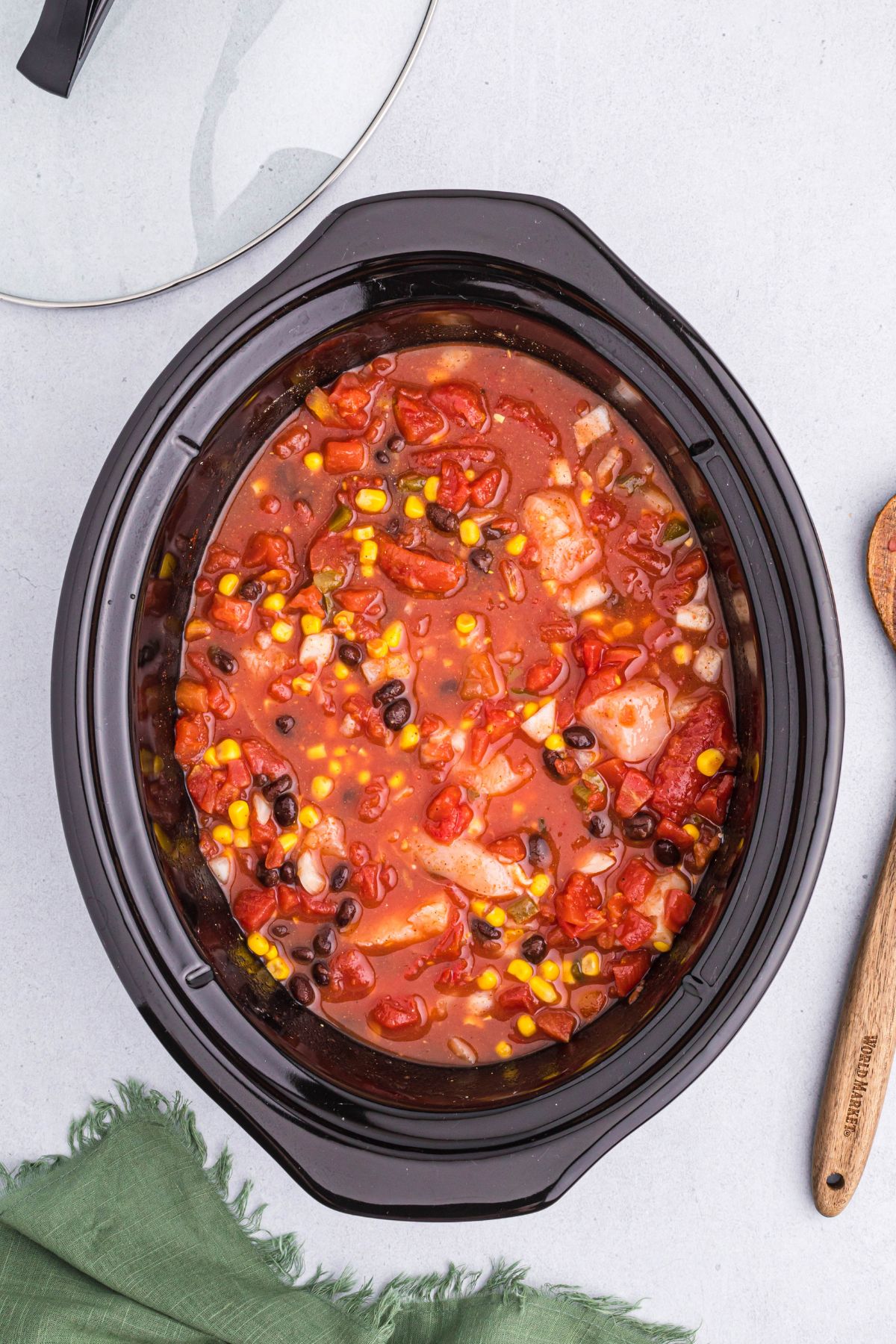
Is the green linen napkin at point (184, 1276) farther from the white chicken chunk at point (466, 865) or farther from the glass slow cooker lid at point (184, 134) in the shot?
the glass slow cooker lid at point (184, 134)

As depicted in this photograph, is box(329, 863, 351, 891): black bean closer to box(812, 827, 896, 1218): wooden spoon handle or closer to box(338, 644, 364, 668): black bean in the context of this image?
box(338, 644, 364, 668): black bean

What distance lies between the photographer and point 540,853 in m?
2.74

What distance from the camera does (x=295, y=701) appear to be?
2.81 m

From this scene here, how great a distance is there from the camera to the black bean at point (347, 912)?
9.06 ft

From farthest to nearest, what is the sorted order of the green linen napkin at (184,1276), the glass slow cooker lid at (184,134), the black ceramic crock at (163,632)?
the green linen napkin at (184,1276), the glass slow cooker lid at (184,134), the black ceramic crock at (163,632)

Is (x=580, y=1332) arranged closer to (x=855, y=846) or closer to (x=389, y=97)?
(x=855, y=846)

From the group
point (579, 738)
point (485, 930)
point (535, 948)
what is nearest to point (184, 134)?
point (579, 738)

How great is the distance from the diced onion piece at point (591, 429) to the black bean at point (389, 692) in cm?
85

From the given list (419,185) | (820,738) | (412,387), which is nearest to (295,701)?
(412,387)

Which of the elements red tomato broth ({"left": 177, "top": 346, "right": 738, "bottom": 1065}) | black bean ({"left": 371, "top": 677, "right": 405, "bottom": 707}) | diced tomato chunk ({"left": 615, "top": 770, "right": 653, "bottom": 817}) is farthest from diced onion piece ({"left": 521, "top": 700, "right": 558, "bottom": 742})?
black bean ({"left": 371, "top": 677, "right": 405, "bottom": 707})

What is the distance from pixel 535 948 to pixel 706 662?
0.94 meters

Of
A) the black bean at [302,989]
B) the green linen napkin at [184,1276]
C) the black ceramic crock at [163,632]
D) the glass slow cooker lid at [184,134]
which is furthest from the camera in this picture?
the green linen napkin at [184,1276]

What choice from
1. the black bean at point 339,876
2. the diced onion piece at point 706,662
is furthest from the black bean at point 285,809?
the diced onion piece at point 706,662

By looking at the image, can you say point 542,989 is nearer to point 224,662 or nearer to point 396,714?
point 396,714
